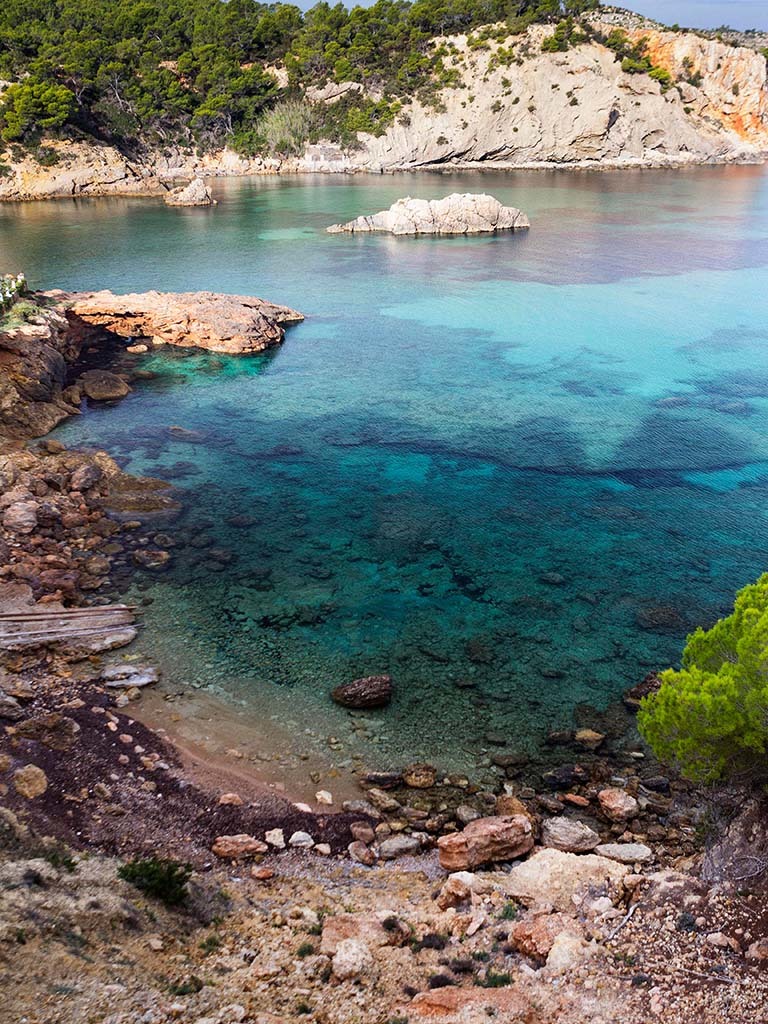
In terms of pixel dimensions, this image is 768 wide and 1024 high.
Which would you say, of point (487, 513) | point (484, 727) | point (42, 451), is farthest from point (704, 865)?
point (42, 451)

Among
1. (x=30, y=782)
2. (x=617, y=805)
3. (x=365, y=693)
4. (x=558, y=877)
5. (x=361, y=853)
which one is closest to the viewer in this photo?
(x=558, y=877)

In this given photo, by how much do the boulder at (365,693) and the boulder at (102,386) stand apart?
1952cm

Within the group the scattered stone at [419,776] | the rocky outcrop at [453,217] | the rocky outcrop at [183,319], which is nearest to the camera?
the scattered stone at [419,776]

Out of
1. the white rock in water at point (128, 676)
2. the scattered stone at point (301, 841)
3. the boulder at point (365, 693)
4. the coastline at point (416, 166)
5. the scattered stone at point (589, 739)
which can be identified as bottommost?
the scattered stone at point (301, 841)

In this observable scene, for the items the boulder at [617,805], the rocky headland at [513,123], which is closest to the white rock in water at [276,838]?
the boulder at [617,805]

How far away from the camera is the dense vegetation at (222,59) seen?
299 feet

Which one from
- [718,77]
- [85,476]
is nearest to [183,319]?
[85,476]

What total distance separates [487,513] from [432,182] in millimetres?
80542

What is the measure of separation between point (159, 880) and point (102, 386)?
79.5 feet

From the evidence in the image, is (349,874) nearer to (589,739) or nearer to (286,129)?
(589,739)

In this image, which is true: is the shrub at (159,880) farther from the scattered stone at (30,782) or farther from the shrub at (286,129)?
the shrub at (286,129)

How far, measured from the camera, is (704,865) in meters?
8.91

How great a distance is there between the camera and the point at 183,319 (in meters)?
35.6

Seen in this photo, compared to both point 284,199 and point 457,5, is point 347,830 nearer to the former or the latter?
point 284,199
